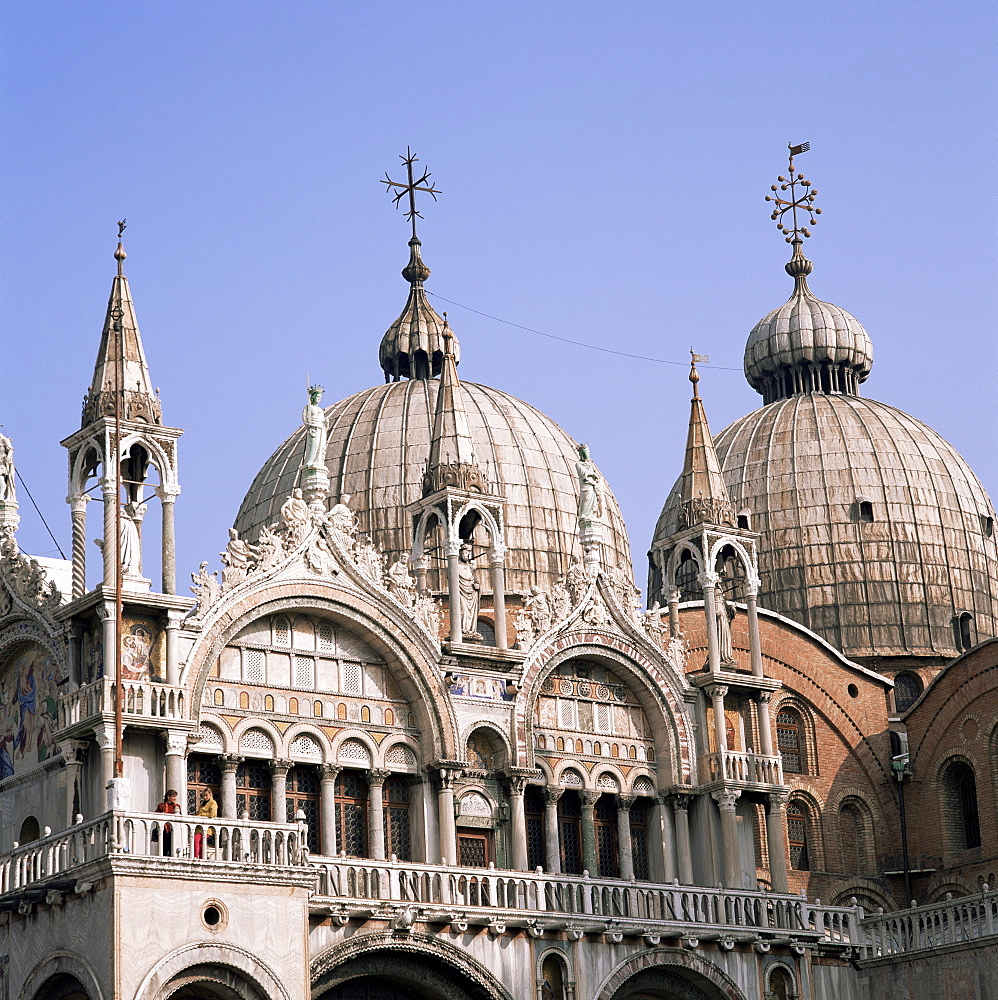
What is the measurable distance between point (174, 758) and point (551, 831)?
23.2ft

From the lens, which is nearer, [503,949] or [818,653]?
[503,949]

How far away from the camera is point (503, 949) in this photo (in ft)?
104

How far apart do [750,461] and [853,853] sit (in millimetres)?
13387

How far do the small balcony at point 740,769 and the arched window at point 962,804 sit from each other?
10999 millimetres

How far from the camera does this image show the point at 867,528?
182 ft

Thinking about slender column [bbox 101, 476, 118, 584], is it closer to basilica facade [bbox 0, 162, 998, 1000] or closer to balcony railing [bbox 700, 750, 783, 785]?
basilica facade [bbox 0, 162, 998, 1000]

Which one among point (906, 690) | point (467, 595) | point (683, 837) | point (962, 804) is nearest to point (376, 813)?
point (467, 595)

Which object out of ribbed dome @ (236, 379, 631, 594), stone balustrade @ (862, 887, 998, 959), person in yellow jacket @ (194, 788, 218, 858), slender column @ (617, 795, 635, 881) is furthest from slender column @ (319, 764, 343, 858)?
ribbed dome @ (236, 379, 631, 594)

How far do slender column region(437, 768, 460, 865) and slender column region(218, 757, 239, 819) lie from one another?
3.40 meters

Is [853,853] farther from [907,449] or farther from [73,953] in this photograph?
[73,953]

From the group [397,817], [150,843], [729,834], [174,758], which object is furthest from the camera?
[729,834]

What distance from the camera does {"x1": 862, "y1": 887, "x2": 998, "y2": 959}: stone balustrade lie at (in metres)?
35.2

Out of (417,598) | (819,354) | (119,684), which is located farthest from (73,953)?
(819,354)

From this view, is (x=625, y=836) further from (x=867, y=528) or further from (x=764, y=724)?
(x=867, y=528)
